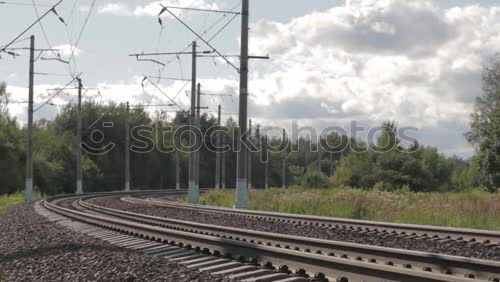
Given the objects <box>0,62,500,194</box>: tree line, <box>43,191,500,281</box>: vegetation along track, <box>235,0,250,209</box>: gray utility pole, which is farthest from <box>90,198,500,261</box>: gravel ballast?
<box>0,62,500,194</box>: tree line

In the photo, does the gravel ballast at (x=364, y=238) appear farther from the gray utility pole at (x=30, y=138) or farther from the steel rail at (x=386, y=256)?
the gray utility pole at (x=30, y=138)

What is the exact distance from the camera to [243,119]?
1020 inches

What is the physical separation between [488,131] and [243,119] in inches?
1413

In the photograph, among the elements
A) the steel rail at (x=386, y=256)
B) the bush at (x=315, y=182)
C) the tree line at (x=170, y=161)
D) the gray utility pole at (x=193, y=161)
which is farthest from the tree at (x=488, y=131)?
the steel rail at (x=386, y=256)

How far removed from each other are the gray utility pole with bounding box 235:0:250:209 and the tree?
3164cm

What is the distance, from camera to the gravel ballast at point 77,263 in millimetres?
9070

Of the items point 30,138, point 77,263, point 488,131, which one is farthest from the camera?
point 488,131

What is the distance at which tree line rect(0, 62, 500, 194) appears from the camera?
5646 centimetres

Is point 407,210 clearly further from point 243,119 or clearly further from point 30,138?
point 30,138

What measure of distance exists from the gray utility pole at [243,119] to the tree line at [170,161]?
24074mm

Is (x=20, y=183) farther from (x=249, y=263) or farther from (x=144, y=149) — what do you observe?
(x=249, y=263)

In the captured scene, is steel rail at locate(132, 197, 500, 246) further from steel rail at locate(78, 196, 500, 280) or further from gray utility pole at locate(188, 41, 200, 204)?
gray utility pole at locate(188, 41, 200, 204)

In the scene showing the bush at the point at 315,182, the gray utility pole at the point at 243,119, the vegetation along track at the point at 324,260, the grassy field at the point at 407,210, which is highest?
the gray utility pole at the point at 243,119

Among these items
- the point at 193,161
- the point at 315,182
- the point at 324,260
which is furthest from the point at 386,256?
the point at 315,182
